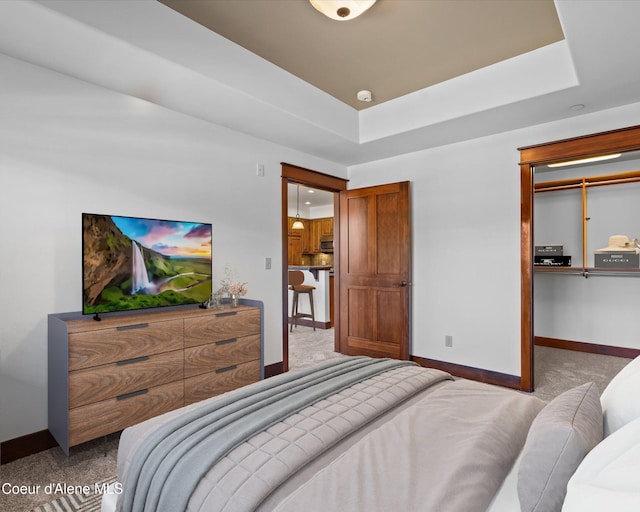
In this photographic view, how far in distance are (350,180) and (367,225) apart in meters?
0.73

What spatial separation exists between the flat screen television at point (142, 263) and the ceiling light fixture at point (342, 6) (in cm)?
191

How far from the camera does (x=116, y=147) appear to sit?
8.86 ft

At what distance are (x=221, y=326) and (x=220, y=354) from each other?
0.73 feet

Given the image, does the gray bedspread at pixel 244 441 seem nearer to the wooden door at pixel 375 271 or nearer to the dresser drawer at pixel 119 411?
the dresser drawer at pixel 119 411

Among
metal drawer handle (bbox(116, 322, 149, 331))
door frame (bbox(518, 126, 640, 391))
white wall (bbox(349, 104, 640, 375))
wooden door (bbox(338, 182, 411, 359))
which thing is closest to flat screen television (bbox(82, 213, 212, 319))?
metal drawer handle (bbox(116, 322, 149, 331))

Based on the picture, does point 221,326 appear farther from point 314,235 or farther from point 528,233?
point 314,235

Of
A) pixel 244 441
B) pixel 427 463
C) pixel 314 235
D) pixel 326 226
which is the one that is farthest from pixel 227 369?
pixel 314 235

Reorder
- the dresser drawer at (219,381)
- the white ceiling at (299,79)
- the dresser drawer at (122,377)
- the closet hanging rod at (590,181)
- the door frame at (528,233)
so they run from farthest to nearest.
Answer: the closet hanging rod at (590,181)
the door frame at (528,233)
the dresser drawer at (219,381)
the dresser drawer at (122,377)
the white ceiling at (299,79)

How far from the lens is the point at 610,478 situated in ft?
2.20

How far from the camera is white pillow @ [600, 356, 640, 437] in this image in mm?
1007

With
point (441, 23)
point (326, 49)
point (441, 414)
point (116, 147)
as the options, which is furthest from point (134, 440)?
point (441, 23)

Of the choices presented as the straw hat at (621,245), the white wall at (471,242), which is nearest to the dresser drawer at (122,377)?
the white wall at (471,242)

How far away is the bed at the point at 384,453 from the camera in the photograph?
847 millimetres

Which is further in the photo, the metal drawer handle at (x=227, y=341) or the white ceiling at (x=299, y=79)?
the metal drawer handle at (x=227, y=341)
